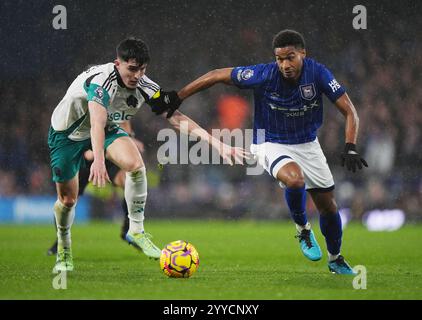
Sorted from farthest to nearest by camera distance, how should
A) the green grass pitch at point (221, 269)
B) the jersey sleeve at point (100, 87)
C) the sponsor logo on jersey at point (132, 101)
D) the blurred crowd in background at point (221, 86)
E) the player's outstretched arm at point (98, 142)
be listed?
1. the blurred crowd in background at point (221, 86)
2. the sponsor logo on jersey at point (132, 101)
3. the jersey sleeve at point (100, 87)
4. the player's outstretched arm at point (98, 142)
5. the green grass pitch at point (221, 269)

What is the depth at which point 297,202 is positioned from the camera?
6953 millimetres

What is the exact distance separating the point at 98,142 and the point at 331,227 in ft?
7.47

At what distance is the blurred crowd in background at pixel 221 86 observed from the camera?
17.5 m

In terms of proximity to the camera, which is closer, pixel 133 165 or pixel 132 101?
pixel 133 165

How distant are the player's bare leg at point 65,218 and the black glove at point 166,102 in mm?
1029

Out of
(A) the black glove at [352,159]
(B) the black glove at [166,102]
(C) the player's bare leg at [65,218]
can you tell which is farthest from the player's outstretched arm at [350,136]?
(C) the player's bare leg at [65,218]

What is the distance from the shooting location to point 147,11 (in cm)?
1916

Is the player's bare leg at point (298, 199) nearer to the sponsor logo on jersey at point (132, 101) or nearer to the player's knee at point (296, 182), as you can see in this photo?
the player's knee at point (296, 182)

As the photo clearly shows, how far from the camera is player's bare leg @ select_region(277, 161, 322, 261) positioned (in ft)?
22.2

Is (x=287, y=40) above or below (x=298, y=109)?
above

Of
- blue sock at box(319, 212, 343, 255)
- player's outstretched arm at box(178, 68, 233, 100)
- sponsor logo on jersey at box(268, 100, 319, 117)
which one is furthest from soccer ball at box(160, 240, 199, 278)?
sponsor logo on jersey at box(268, 100, 319, 117)

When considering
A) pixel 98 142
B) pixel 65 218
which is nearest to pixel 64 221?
pixel 65 218

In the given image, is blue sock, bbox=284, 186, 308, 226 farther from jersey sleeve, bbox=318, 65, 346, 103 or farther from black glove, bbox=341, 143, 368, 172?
jersey sleeve, bbox=318, 65, 346, 103

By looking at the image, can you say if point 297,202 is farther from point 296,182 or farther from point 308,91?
point 308,91
